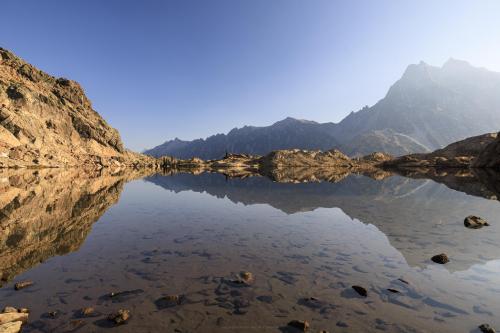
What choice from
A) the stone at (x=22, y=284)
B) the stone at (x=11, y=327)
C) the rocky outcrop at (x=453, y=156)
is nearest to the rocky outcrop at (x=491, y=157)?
the rocky outcrop at (x=453, y=156)

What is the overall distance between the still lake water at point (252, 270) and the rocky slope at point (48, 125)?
8923 cm

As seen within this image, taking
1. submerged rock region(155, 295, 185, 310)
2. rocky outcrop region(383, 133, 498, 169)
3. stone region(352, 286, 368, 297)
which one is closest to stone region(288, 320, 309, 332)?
stone region(352, 286, 368, 297)

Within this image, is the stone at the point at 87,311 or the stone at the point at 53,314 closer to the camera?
the stone at the point at 53,314

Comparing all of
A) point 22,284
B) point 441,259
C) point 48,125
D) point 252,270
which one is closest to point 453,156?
point 441,259

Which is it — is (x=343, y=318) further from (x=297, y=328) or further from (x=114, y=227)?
(x=114, y=227)

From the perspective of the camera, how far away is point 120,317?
844 centimetres

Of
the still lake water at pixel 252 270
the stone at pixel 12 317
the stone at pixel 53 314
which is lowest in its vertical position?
the still lake water at pixel 252 270

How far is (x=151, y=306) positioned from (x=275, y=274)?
553 centimetres

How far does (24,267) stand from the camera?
12766mm

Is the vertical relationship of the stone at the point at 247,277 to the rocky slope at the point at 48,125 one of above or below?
below

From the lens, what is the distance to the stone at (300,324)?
8039 millimetres

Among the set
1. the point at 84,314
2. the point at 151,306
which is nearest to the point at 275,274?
the point at 151,306

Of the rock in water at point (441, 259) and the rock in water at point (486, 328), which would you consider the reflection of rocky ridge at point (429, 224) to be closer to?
the rock in water at point (441, 259)

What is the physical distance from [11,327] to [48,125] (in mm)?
149829
